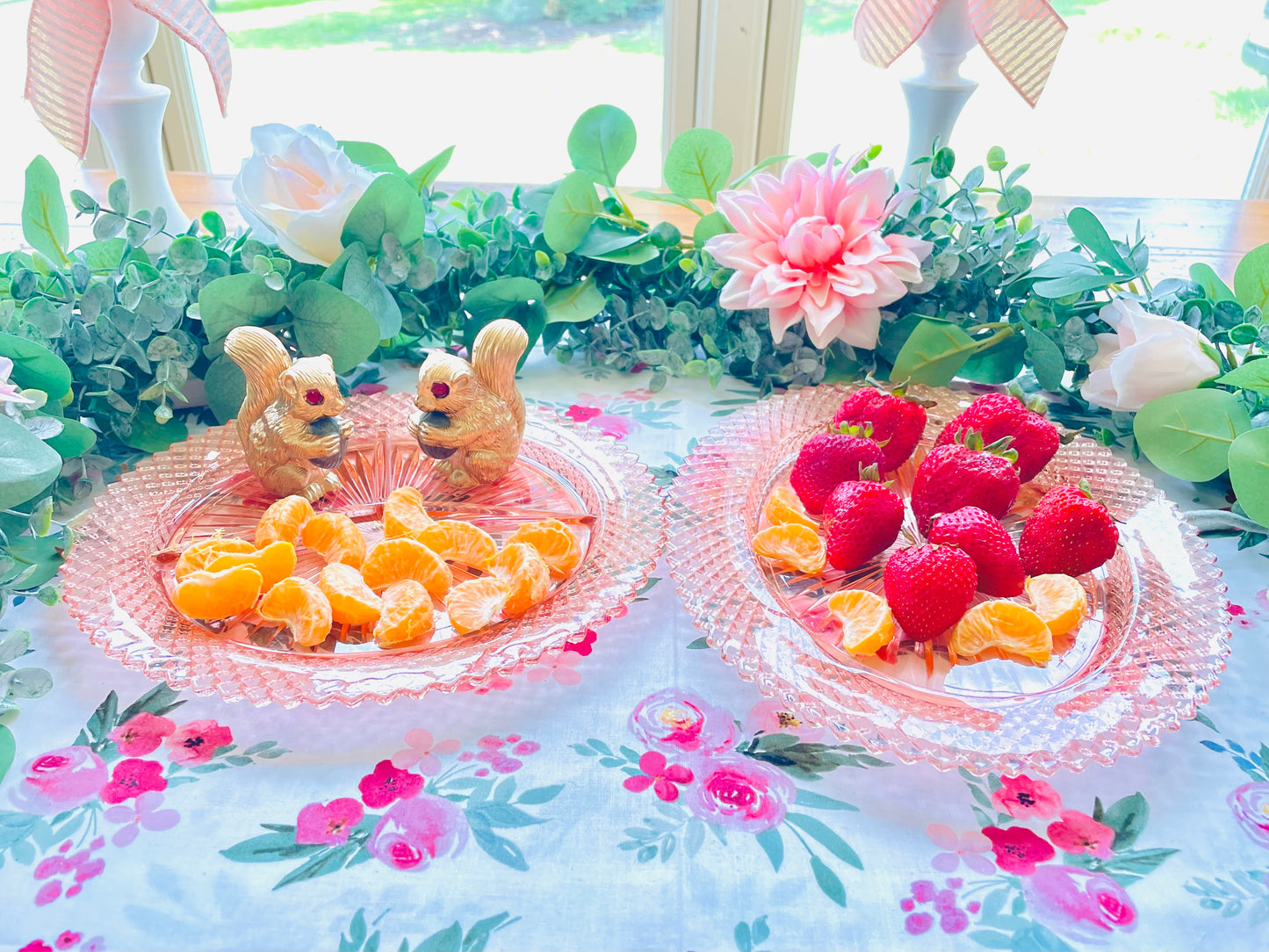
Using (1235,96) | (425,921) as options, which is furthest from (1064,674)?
(1235,96)

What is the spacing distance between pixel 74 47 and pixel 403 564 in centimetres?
56

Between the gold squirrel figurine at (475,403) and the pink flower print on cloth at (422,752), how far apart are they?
0.26m

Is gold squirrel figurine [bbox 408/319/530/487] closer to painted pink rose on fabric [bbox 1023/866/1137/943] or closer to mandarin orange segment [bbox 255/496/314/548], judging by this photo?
mandarin orange segment [bbox 255/496/314/548]

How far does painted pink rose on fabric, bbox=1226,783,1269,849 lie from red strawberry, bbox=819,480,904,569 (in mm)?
269

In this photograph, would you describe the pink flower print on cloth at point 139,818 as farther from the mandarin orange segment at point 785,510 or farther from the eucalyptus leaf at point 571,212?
the eucalyptus leaf at point 571,212

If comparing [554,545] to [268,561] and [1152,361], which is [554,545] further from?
[1152,361]

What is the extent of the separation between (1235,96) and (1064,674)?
210 cm

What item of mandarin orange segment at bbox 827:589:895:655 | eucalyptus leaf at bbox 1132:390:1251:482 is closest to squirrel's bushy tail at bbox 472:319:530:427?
mandarin orange segment at bbox 827:589:895:655

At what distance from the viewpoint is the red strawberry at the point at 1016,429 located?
787mm

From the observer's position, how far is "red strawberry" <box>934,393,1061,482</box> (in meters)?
0.79

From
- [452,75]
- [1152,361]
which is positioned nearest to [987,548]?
[1152,361]

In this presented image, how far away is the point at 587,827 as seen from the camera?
0.55 meters

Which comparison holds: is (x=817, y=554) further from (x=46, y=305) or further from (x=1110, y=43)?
(x=1110, y=43)

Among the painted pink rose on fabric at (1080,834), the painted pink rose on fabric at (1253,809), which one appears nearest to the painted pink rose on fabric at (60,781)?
the painted pink rose on fabric at (1080,834)
